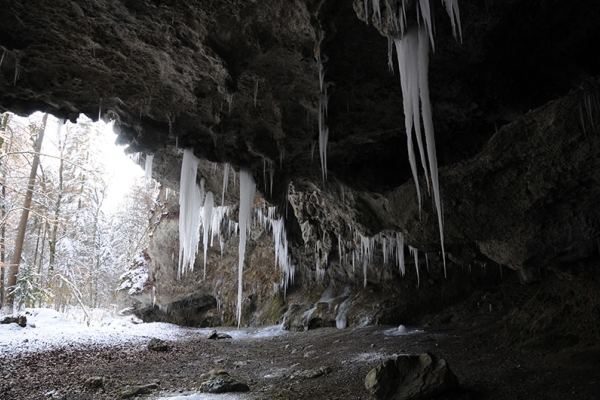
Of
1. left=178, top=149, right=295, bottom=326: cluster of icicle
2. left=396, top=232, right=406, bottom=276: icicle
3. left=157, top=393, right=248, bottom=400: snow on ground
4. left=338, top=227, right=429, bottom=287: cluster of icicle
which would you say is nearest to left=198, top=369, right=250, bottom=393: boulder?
left=157, top=393, right=248, bottom=400: snow on ground

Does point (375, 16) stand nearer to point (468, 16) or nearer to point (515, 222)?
point (468, 16)

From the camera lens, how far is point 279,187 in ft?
30.0

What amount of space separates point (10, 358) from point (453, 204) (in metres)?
8.28

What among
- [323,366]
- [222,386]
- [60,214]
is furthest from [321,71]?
[60,214]

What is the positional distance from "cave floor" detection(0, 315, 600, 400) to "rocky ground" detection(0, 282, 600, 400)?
1 centimetres

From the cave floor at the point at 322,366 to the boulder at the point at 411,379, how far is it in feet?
0.69

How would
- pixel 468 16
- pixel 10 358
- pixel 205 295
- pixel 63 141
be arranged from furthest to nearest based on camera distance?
pixel 205 295, pixel 63 141, pixel 10 358, pixel 468 16

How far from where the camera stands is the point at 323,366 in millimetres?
5898

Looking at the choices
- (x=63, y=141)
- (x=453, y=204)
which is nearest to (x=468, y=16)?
(x=453, y=204)

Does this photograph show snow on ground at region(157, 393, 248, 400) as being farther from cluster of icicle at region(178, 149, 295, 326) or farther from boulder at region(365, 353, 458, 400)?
cluster of icicle at region(178, 149, 295, 326)

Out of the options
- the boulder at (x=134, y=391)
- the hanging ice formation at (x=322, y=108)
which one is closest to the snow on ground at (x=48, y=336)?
the boulder at (x=134, y=391)

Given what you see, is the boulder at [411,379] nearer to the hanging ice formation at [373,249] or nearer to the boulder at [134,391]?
the boulder at [134,391]

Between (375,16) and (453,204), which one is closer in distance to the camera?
(375,16)

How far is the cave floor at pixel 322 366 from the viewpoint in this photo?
13.7 feet
